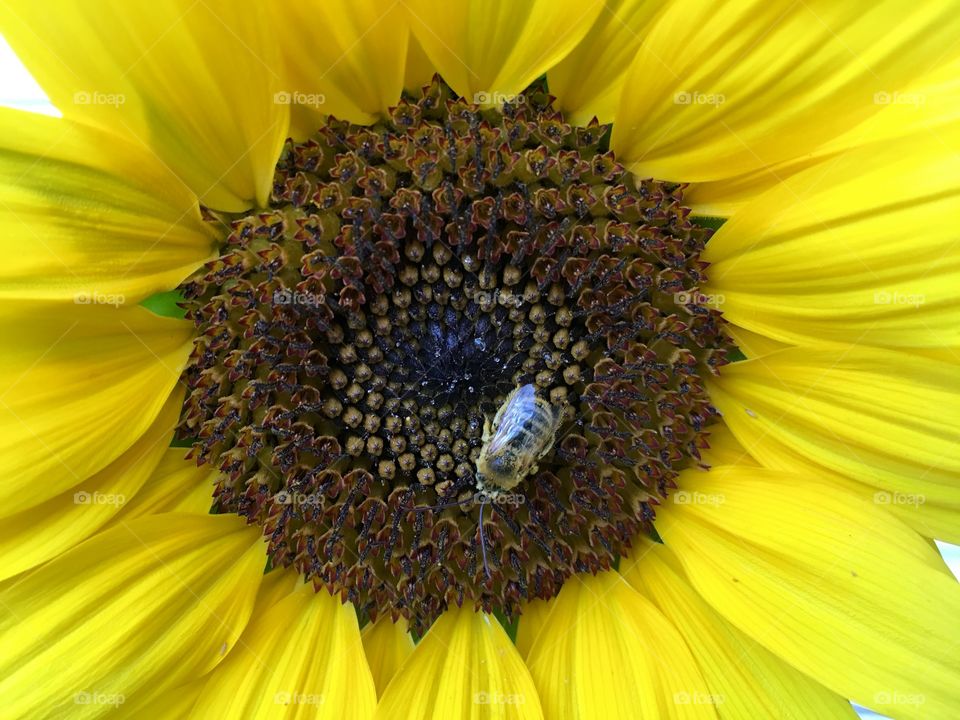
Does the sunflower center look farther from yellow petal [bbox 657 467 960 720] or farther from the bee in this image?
yellow petal [bbox 657 467 960 720]

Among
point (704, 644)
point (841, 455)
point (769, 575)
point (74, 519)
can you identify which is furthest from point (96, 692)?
point (841, 455)

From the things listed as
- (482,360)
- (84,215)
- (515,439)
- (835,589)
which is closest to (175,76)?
(84,215)

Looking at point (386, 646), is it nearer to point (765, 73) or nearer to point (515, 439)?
point (515, 439)

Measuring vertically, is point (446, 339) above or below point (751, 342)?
above

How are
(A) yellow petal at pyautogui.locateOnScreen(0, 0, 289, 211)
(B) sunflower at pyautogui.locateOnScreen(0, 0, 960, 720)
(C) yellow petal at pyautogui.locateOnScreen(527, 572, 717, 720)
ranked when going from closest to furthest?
1. (A) yellow petal at pyautogui.locateOnScreen(0, 0, 289, 211)
2. (B) sunflower at pyautogui.locateOnScreen(0, 0, 960, 720)
3. (C) yellow petal at pyautogui.locateOnScreen(527, 572, 717, 720)

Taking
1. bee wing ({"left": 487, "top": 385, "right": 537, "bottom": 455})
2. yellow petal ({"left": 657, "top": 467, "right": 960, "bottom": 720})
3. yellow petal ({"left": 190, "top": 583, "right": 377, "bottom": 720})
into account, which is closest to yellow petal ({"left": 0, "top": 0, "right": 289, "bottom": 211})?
bee wing ({"left": 487, "top": 385, "right": 537, "bottom": 455})

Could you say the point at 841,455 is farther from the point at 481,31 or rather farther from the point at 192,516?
the point at 192,516
